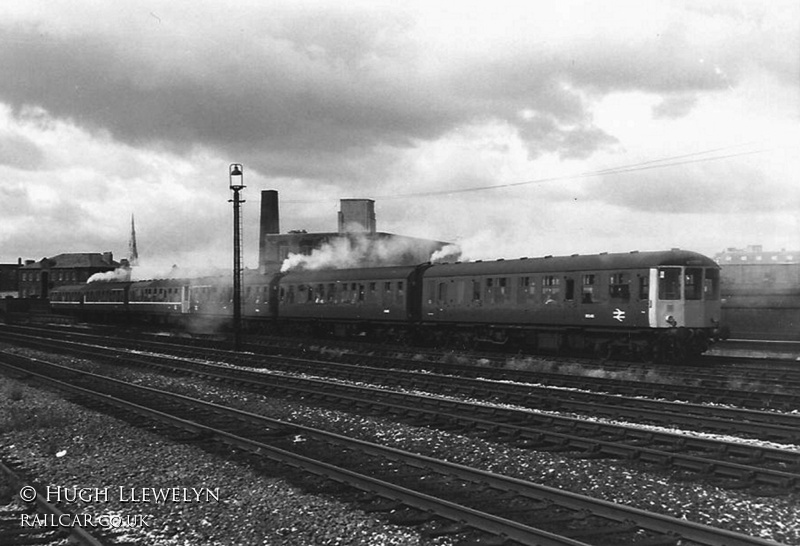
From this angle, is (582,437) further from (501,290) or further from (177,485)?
(501,290)

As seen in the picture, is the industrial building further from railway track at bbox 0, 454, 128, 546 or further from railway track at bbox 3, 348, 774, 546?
railway track at bbox 0, 454, 128, 546

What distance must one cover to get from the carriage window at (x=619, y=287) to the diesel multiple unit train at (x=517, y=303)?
3 centimetres

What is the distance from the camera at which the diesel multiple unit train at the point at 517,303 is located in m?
21.3

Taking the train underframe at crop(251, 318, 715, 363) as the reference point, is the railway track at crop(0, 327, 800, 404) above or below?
below

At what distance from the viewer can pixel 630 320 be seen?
70.5 feet

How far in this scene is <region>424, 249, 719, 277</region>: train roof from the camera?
21375 millimetres

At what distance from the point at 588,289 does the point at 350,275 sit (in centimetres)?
1307

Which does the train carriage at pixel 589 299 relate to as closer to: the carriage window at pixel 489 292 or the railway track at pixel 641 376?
the carriage window at pixel 489 292

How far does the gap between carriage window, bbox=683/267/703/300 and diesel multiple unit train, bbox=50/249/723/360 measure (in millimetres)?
28

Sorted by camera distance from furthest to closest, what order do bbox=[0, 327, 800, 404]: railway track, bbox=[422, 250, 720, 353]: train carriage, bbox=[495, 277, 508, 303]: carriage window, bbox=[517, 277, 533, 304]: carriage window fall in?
bbox=[495, 277, 508, 303]: carriage window < bbox=[517, 277, 533, 304]: carriage window < bbox=[422, 250, 720, 353]: train carriage < bbox=[0, 327, 800, 404]: railway track

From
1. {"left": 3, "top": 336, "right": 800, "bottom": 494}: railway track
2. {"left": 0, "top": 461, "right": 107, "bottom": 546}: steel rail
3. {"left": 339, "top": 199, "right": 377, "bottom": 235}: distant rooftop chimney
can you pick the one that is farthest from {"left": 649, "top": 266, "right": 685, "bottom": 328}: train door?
{"left": 339, "top": 199, "right": 377, "bottom": 235}: distant rooftop chimney

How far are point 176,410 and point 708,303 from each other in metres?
15.1

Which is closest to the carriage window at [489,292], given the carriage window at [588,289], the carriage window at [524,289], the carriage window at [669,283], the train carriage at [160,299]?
the carriage window at [524,289]

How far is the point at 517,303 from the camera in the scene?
987 inches
